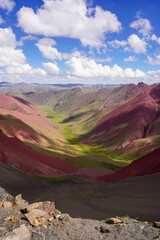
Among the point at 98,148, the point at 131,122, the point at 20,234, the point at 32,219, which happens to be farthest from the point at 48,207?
the point at 131,122

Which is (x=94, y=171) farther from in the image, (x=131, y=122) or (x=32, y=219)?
(x=131, y=122)

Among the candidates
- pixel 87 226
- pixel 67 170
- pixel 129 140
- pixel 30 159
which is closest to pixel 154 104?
pixel 129 140

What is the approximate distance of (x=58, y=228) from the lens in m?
12.7

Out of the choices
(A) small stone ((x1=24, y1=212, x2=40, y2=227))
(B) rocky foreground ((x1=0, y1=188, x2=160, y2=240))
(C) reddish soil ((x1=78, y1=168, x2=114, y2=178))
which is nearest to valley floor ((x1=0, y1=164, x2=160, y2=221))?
(B) rocky foreground ((x1=0, y1=188, x2=160, y2=240))

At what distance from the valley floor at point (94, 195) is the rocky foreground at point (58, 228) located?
961 cm

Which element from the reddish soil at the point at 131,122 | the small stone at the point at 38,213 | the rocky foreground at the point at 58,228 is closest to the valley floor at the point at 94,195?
the rocky foreground at the point at 58,228

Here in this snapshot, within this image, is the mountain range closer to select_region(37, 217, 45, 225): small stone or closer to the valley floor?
the valley floor

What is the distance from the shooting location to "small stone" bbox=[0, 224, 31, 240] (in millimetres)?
10741

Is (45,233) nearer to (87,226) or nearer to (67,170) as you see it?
(87,226)

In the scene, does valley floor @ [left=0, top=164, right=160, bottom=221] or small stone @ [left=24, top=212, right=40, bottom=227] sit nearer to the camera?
small stone @ [left=24, top=212, right=40, bottom=227]

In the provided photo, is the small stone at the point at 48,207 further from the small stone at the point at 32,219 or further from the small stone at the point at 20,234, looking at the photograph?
the small stone at the point at 20,234

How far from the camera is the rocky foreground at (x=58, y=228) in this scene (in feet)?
37.8

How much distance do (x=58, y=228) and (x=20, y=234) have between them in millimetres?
2846

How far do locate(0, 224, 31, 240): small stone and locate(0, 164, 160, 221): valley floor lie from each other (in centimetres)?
1638
